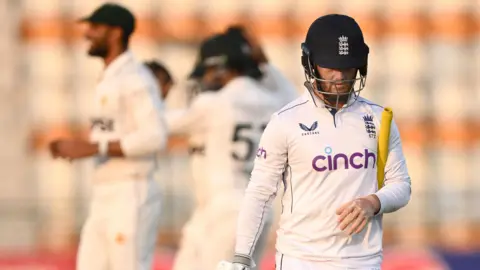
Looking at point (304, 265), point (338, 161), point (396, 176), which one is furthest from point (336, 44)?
point (304, 265)

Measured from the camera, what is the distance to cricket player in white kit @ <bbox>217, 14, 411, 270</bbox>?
5.43 m

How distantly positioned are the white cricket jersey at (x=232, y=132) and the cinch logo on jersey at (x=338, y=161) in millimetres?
3384

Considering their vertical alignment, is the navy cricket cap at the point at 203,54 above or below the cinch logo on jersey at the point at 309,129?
above

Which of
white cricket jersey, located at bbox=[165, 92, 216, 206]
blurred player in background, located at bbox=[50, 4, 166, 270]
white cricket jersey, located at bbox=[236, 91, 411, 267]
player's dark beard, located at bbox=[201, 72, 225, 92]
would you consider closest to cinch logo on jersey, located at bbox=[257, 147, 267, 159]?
white cricket jersey, located at bbox=[236, 91, 411, 267]

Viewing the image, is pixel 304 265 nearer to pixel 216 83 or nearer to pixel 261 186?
pixel 261 186

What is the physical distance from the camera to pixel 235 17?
1134 inches

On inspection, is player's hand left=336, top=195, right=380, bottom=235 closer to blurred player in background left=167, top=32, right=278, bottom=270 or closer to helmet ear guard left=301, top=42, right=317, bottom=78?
→ helmet ear guard left=301, top=42, right=317, bottom=78

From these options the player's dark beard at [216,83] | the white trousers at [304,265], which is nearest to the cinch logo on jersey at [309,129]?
the white trousers at [304,265]

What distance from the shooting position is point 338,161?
5426 millimetres

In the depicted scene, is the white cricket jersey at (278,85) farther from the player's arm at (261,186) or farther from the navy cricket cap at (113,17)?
the player's arm at (261,186)

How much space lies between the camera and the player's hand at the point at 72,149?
7.86 m

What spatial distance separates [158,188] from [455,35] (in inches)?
847

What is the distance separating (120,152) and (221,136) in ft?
3.70

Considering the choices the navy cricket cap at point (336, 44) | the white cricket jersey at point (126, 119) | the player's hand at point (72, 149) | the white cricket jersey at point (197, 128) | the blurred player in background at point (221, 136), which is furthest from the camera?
the white cricket jersey at point (197, 128)
